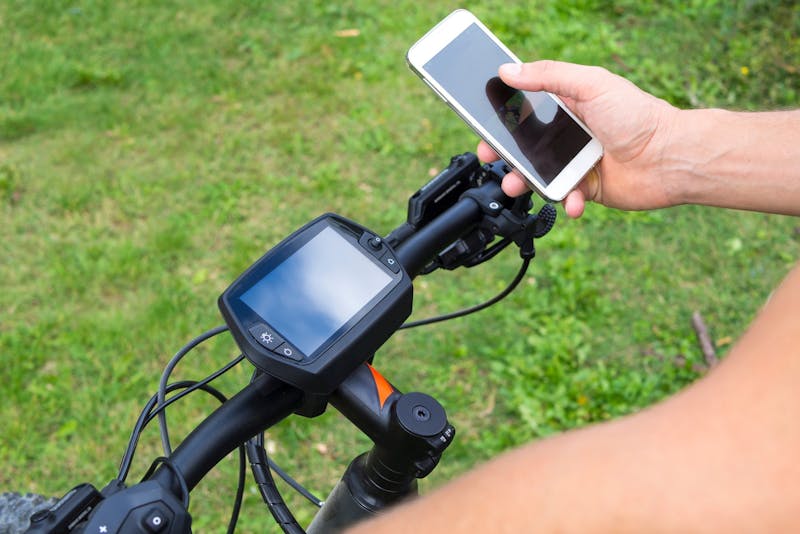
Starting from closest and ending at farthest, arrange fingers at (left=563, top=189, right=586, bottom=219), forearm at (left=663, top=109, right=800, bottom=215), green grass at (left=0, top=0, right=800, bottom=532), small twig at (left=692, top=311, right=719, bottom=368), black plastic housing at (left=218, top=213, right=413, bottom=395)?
1. black plastic housing at (left=218, top=213, right=413, bottom=395)
2. forearm at (left=663, top=109, right=800, bottom=215)
3. fingers at (left=563, top=189, right=586, bottom=219)
4. green grass at (left=0, top=0, right=800, bottom=532)
5. small twig at (left=692, top=311, right=719, bottom=368)

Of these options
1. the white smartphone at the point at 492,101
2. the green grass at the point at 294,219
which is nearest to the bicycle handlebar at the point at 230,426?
the white smartphone at the point at 492,101

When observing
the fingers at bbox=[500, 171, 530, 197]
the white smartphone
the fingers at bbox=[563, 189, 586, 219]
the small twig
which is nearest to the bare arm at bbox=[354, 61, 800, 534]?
the fingers at bbox=[500, 171, 530, 197]

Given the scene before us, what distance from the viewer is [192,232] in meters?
3.68

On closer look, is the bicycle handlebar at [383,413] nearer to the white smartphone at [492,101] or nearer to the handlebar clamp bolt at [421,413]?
the handlebar clamp bolt at [421,413]

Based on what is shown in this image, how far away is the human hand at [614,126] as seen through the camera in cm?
170

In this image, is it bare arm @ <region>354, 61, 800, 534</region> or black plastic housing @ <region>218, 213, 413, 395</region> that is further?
black plastic housing @ <region>218, 213, 413, 395</region>

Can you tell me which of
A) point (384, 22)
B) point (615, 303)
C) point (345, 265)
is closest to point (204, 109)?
point (384, 22)

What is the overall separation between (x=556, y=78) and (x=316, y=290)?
0.83m

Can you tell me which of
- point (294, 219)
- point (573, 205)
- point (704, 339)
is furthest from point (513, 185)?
point (294, 219)

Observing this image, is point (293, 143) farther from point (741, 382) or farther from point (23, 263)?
point (741, 382)

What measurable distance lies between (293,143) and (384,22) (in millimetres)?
1155

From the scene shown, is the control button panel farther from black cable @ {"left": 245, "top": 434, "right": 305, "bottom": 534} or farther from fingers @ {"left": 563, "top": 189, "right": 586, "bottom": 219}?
fingers @ {"left": 563, "top": 189, "right": 586, "bottom": 219}

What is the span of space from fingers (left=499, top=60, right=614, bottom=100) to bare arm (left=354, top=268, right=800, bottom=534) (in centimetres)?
99

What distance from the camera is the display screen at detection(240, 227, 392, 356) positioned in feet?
3.67
